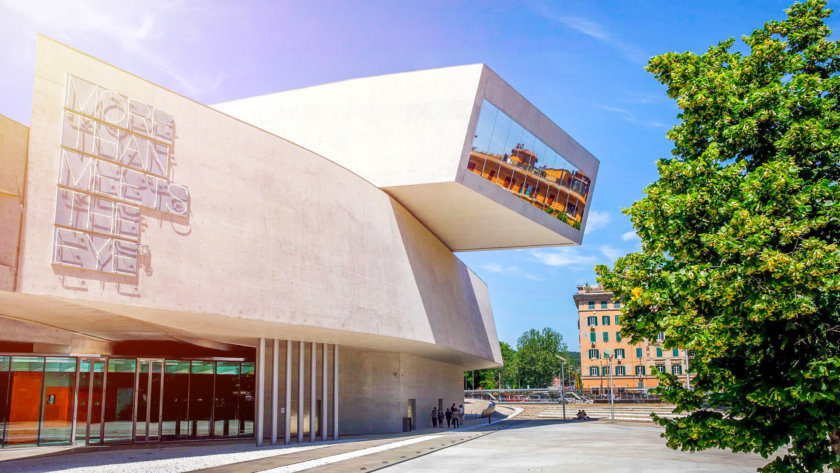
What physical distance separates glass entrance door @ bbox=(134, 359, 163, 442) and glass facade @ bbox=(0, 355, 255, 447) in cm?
4

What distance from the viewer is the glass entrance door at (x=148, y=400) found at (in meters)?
26.2

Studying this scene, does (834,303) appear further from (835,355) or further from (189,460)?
(189,460)

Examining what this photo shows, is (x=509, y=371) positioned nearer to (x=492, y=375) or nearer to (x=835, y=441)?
(x=492, y=375)

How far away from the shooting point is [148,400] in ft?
87.1

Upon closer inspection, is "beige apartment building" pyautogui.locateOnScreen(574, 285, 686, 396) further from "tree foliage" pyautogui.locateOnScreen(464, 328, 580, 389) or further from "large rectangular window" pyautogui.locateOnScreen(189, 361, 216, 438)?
"large rectangular window" pyautogui.locateOnScreen(189, 361, 216, 438)

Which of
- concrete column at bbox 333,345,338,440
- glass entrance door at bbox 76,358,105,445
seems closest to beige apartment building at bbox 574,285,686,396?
concrete column at bbox 333,345,338,440

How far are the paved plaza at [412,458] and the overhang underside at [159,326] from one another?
4253mm

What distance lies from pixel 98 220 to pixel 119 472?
672 cm

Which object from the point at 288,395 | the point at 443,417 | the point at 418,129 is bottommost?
the point at 443,417

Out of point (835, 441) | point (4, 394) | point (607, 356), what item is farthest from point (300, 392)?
point (607, 356)

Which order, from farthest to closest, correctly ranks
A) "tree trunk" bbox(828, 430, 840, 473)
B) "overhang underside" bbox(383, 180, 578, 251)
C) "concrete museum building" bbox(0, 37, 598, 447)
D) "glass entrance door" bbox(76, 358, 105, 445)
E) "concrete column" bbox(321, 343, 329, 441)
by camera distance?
"overhang underside" bbox(383, 180, 578, 251), "concrete column" bbox(321, 343, 329, 441), "glass entrance door" bbox(76, 358, 105, 445), "concrete museum building" bbox(0, 37, 598, 447), "tree trunk" bbox(828, 430, 840, 473)

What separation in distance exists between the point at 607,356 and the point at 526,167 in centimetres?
6647

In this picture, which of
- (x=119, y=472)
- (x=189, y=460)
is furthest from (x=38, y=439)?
(x=119, y=472)

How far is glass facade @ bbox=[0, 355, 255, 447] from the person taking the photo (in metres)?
23.2
